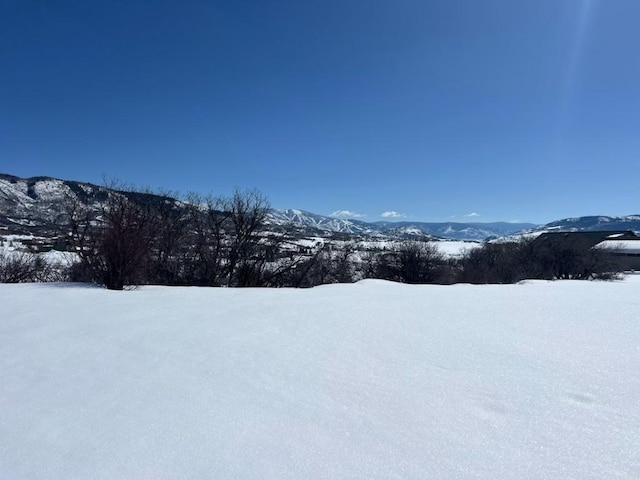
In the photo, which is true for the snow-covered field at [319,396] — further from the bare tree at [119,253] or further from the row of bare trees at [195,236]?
the row of bare trees at [195,236]

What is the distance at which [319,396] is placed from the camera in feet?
7.95

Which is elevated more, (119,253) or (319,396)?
(119,253)

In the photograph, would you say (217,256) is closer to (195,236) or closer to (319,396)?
(195,236)

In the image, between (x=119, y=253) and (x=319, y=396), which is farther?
(x=119, y=253)

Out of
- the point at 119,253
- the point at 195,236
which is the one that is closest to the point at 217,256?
the point at 195,236

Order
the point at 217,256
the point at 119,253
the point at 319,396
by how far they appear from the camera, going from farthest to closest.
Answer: the point at 217,256
the point at 119,253
the point at 319,396

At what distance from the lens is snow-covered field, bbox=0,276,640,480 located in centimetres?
176

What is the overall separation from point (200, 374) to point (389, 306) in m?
3.24

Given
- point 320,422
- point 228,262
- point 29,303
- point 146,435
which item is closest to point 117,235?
point 29,303

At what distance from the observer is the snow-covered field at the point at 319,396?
5.78 ft

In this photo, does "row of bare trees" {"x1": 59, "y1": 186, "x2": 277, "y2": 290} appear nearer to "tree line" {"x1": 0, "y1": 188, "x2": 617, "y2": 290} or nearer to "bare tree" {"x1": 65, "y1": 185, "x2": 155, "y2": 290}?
"tree line" {"x1": 0, "y1": 188, "x2": 617, "y2": 290}

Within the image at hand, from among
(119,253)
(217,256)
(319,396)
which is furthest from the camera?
(217,256)

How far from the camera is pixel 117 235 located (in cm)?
807

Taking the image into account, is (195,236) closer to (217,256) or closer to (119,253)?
(217,256)
